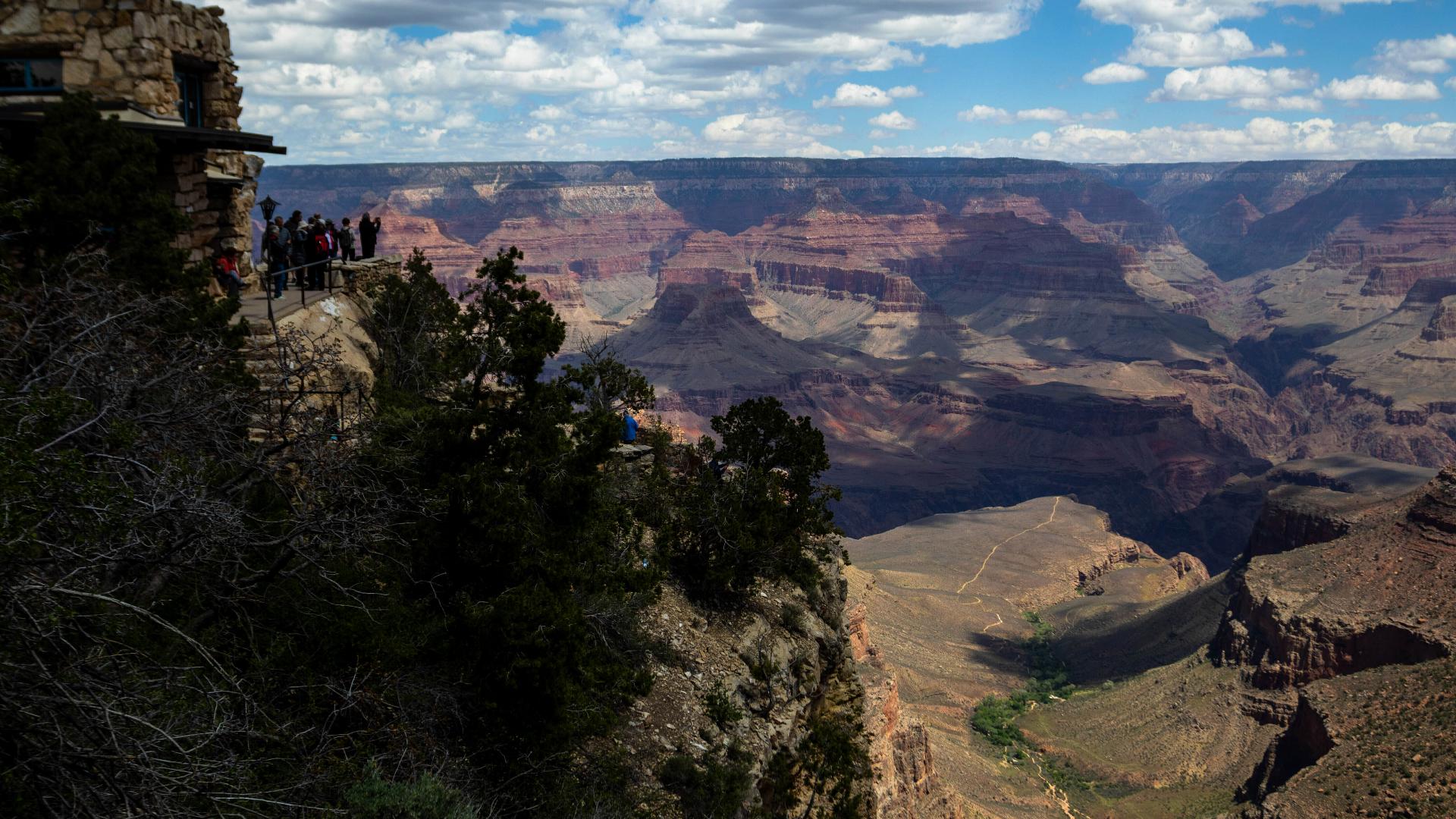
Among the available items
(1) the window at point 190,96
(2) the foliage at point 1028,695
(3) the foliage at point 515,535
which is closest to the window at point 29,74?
(1) the window at point 190,96

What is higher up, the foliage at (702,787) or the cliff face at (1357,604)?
the foliage at (702,787)

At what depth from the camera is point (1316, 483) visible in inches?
5758

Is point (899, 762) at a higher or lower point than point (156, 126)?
lower

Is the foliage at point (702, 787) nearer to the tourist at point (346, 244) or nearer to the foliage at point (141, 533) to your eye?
the foliage at point (141, 533)

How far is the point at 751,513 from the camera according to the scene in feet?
92.3

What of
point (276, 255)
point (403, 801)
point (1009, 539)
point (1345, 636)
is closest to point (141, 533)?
point (403, 801)

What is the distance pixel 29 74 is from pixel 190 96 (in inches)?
174

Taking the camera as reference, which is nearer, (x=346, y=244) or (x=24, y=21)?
(x=24, y=21)

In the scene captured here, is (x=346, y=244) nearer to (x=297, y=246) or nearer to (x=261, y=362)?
(x=297, y=246)

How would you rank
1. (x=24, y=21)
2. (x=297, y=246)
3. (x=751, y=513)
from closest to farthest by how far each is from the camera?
1. (x=24, y=21)
2. (x=297, y=246)
3. (x=751, y=513)

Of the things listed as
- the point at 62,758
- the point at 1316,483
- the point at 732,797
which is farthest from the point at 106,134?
the point at 1316,483

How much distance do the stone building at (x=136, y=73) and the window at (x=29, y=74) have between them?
0.05 ft

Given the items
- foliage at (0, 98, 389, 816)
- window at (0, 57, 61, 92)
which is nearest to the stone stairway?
foliage at (0, 98, 389, 816)

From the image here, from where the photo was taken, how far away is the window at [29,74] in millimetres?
20906
